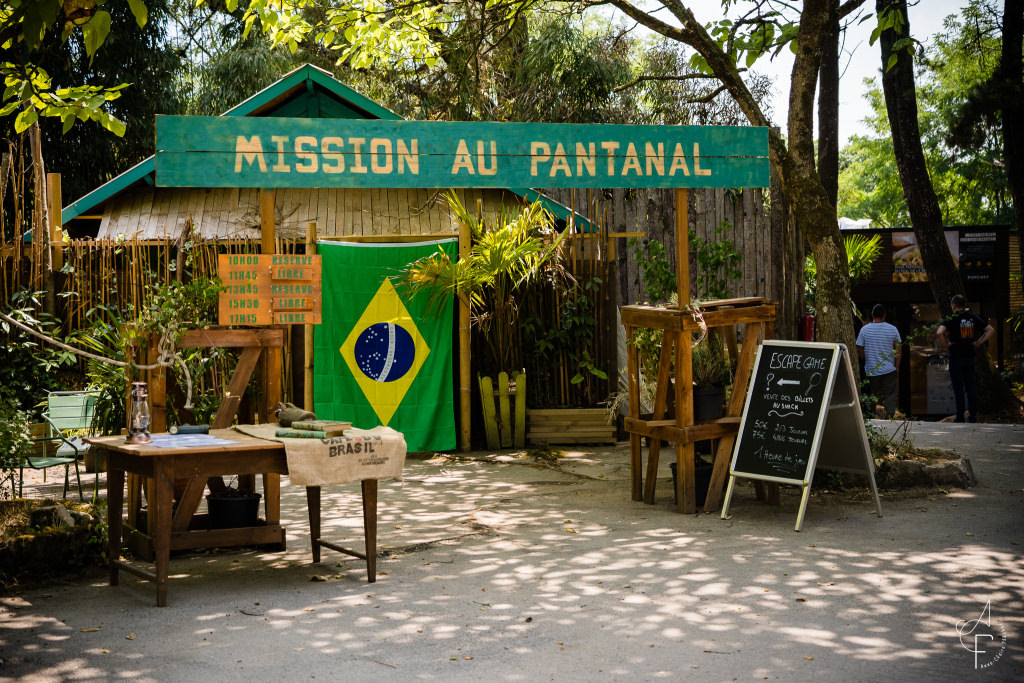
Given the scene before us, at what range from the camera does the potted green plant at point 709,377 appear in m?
7.20

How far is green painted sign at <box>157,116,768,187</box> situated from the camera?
615cm

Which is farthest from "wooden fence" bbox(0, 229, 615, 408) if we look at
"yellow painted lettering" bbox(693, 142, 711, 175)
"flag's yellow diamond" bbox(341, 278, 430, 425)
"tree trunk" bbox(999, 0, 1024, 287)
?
"tree trunk" bbox(999, 0, 1024, 287)

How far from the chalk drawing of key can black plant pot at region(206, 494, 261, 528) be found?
3.73m

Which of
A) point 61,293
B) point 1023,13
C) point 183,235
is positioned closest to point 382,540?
point 183,235

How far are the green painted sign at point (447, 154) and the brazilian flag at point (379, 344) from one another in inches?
132

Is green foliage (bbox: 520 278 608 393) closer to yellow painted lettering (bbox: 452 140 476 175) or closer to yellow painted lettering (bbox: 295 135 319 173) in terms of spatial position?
yellow painted lettering (bbox: 452 140 476 175)

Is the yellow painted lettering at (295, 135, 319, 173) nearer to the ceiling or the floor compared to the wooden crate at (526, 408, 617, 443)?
nearer to the ceiling

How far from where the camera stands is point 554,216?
1105 centimetres

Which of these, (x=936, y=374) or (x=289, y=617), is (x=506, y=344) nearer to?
(x=289, y=617)

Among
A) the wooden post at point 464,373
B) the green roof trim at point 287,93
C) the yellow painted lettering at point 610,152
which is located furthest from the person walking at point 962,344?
the yellow painted lettering at point 610,152

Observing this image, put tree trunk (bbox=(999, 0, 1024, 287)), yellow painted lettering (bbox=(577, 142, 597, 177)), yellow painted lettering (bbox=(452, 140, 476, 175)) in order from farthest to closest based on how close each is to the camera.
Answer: tree trunk (bbox=(999, 0, 1024, 287)) → yellow painted lettering (bbox=(577, 142, 597, 177)) → yellow painted lettering (bbox=(452, 140, 476, 175))

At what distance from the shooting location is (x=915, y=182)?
1377 centimetres

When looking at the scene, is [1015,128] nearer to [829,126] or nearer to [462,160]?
[829,126]

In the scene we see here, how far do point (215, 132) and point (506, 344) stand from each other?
15.8 ft
